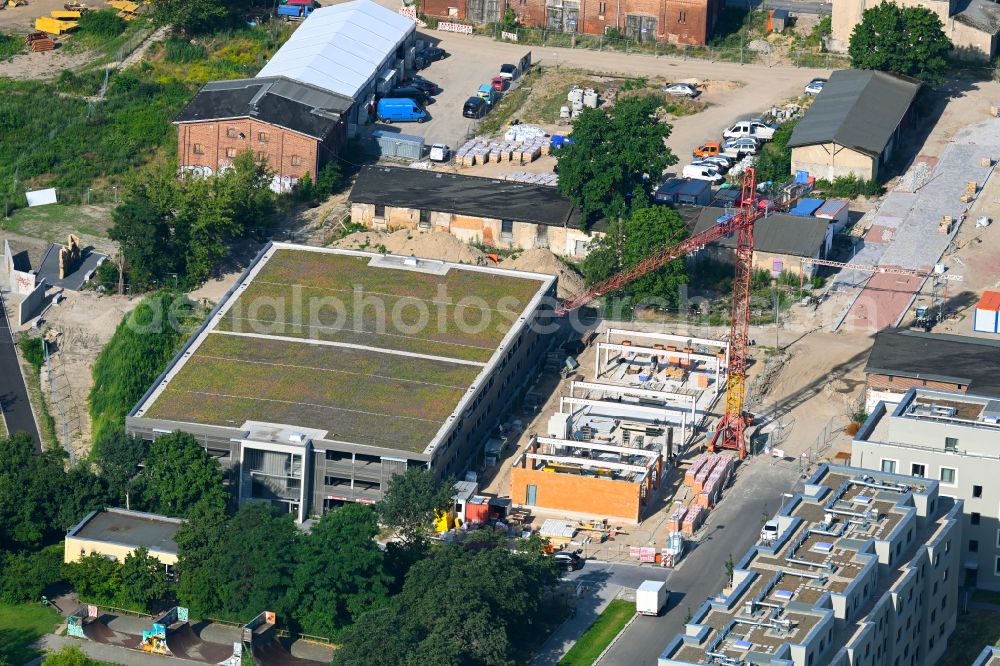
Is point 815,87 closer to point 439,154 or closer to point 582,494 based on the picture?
point 439,154

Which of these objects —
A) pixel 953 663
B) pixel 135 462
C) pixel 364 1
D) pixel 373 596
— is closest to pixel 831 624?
pixel 953 663

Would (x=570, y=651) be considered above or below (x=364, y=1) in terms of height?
below

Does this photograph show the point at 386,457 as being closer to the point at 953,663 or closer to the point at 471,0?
the point at 953,663

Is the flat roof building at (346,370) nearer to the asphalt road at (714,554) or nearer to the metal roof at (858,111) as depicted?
the asphalt road at (714,554)

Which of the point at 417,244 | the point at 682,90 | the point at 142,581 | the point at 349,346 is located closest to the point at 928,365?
the point at 349,346

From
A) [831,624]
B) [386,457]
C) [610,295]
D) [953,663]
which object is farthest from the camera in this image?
[610,295]

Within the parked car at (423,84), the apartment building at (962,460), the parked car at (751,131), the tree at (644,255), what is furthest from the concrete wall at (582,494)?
the parked car at (423,84)

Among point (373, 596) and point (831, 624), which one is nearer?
point (831, 624)
